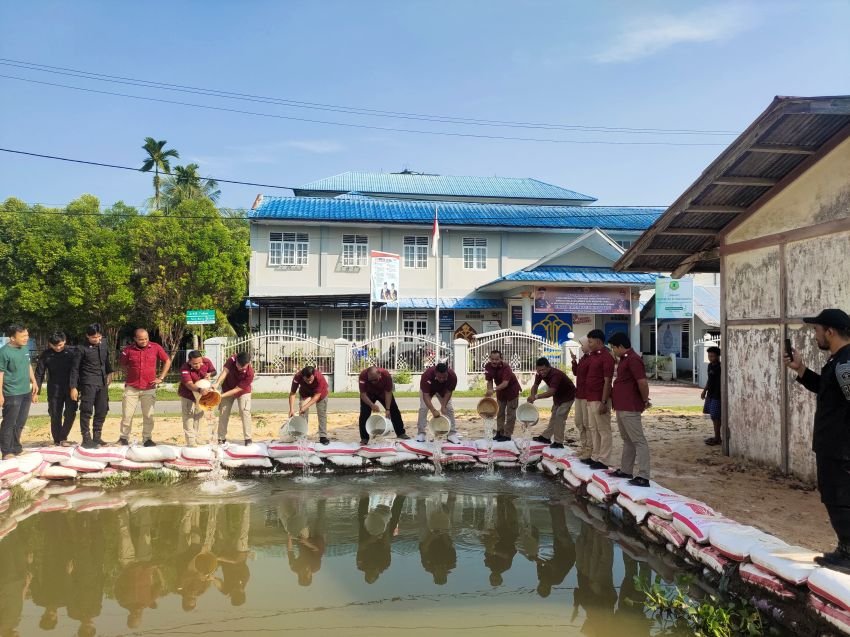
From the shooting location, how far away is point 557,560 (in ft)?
16.9

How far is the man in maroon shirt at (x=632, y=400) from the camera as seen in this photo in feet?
19.8

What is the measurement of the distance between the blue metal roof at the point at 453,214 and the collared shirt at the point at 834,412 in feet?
65.1

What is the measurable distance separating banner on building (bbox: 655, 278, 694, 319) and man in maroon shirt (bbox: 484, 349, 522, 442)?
13291mm

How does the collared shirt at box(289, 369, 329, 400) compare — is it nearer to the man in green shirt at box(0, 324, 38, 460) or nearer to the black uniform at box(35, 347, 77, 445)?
the black uniform at box(35, 347, 77, 445)

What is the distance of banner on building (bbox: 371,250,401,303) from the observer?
61.7 ft

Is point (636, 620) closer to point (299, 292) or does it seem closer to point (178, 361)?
point (299, 292)

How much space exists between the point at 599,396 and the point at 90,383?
696 cm

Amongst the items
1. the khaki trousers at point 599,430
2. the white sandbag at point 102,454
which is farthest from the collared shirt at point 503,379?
the white sandbag at point 102,454

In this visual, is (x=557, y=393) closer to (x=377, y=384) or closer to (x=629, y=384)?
(x=629, y=384)

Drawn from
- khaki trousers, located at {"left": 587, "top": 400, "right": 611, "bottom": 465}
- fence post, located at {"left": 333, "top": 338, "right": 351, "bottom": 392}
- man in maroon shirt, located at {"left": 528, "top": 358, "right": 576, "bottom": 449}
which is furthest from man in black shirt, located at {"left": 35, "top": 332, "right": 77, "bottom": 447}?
fence post, located at {"left": 333, "top": 338, "right": 351, "bottom": 392}

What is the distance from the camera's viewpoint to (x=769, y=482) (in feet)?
22.3

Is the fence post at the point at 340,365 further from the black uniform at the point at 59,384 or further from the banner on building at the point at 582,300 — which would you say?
the black uniform at the point at 59,384

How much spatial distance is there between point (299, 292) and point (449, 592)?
19694mm

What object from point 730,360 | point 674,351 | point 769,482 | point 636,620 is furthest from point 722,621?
point 674,351
